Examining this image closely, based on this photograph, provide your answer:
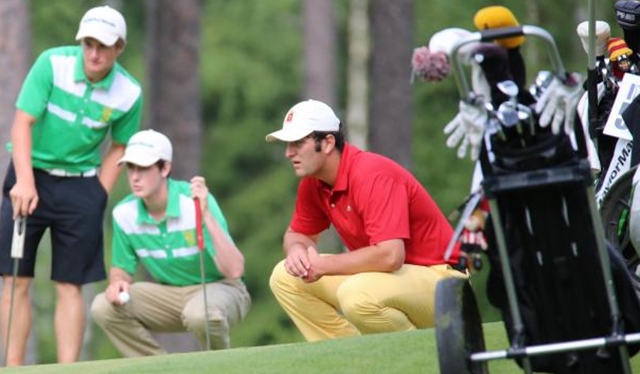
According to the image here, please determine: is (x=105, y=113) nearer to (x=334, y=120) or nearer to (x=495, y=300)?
(x=334, y=120)

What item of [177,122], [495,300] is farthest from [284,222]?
[495,300]

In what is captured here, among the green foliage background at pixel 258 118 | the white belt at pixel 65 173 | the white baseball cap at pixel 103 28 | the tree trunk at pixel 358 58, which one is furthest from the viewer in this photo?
the tree trunk at pixel 358 58

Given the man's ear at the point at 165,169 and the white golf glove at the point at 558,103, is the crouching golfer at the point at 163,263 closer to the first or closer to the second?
the man's ear at the point at 165,169

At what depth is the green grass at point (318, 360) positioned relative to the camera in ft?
27.2

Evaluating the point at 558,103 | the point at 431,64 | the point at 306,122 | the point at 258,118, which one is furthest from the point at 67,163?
the point at 258,118

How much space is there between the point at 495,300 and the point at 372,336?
1801 mm

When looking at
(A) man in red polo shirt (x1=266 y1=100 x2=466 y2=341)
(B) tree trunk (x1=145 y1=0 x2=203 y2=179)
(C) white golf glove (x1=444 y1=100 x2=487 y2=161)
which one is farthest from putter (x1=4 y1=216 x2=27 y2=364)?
(B) tree trunk (x1=145 y1=0 x2=203 y2=179)

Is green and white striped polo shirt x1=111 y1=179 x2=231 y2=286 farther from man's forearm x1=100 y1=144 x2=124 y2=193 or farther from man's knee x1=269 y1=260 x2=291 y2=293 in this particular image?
man's knee x1=269 y1=260 x2=291 y2=293

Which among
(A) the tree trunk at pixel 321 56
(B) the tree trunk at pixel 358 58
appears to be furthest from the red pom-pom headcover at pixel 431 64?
(B) the tree trunk at pixel 358 58

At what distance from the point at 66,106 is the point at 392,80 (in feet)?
38.6

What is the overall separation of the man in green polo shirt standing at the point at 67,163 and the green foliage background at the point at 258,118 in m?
19.6

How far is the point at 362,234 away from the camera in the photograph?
29.8 feet

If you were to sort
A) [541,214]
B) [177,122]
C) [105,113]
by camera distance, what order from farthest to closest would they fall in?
1. [177,122]
2. [105,113]
3. [541,214]

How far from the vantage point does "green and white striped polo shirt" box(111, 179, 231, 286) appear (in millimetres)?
10641
